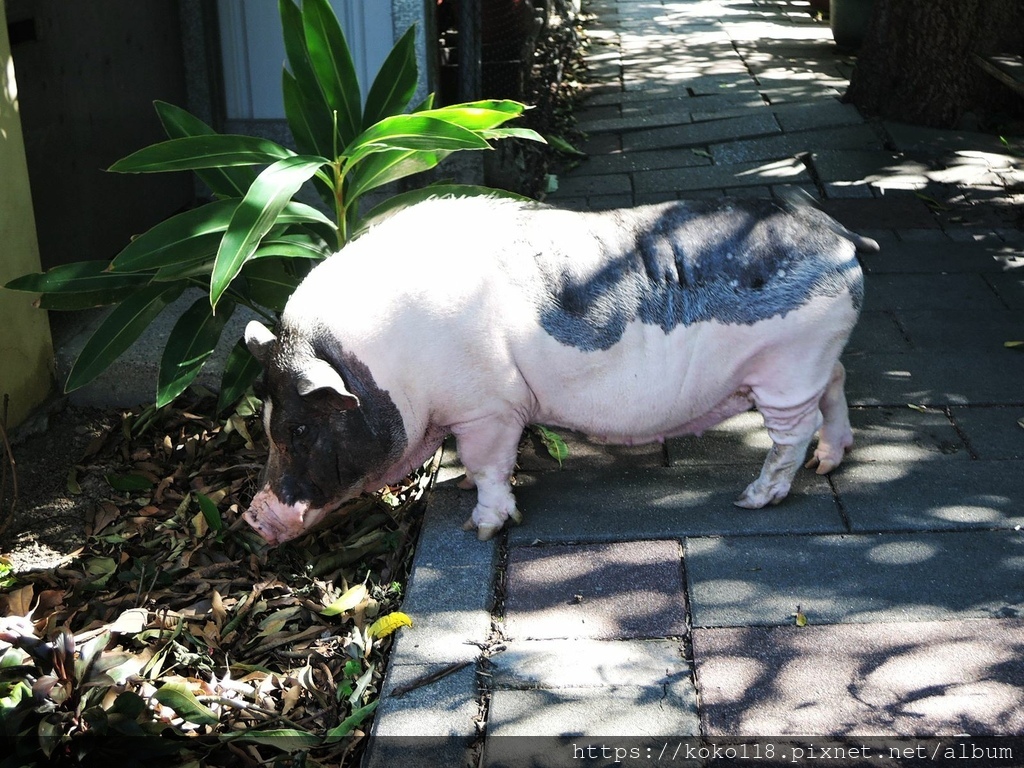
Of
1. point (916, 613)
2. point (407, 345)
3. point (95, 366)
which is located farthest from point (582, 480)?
point (95, 366)

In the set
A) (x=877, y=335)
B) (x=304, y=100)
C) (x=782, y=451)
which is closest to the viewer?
(x=782, y=451)

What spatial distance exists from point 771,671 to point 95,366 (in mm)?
2456

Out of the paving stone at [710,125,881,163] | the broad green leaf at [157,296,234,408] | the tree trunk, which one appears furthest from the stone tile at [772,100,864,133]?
the broad green leaf at [157,296,234,408]

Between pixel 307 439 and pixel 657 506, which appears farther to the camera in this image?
pixel 657 506

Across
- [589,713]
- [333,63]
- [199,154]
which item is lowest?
[589,713]

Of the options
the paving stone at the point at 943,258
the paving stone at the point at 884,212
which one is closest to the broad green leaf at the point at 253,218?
→ the paving stone at the point at 943,258

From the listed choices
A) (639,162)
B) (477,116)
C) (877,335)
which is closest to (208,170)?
(477,116)

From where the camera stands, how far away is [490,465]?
362 cm

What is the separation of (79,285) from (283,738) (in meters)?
1.82

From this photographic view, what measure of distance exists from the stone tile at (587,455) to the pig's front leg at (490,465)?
0.45 meters

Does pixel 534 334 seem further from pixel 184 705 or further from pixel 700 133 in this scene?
pixel 700 133

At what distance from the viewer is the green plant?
3494mm

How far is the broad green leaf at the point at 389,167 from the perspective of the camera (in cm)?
388

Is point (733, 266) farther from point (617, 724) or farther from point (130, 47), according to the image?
point (130, 47)
